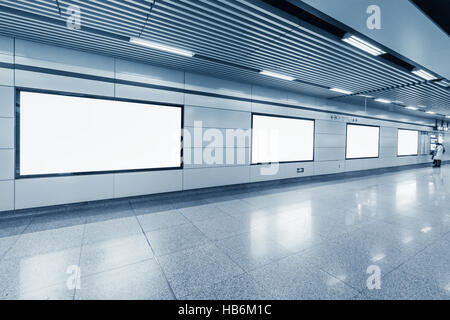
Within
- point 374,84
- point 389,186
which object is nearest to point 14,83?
point 374,84

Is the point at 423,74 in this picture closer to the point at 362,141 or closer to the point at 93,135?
the point at 362,141

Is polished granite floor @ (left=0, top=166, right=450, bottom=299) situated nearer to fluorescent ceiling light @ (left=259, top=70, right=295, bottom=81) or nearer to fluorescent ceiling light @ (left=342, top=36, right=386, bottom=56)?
fluorescent ceiling light @ (left=342, top=36, right=386, bottom=56)

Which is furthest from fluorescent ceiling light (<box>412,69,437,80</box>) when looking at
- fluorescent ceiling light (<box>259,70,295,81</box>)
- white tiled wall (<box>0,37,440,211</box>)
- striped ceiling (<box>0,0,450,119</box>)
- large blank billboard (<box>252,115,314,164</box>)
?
large blank billboard (<box>252,115,314,164</box>)

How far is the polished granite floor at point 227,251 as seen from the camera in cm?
201

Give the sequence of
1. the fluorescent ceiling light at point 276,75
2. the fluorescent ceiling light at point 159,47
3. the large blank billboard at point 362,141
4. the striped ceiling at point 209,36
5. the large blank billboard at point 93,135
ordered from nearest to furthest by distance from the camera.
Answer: the striped ceiling at point 209,36, the fluorescent ceiling light at point 159,47, the large blank billboard at point 93,135, the fluorescent ceiling light at point 276,75, the large blank billboard at point 362,141

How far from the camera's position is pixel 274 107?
714 cm

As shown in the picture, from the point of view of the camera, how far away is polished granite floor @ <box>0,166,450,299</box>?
2.01m

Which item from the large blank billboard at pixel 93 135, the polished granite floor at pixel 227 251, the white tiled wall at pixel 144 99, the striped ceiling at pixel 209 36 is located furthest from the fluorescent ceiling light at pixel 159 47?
the polished granite floor at pixel 227 251

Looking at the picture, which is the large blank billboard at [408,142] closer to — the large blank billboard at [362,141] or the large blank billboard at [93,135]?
the large blank billboard at [362,141]

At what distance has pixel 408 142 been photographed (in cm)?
1313

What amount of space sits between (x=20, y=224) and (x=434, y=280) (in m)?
5.88

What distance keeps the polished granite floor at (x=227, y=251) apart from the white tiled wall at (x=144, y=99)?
467 mm

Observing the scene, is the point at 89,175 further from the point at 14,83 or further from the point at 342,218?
the point at 342,218

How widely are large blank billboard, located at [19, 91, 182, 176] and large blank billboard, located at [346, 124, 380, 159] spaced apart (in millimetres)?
8194
